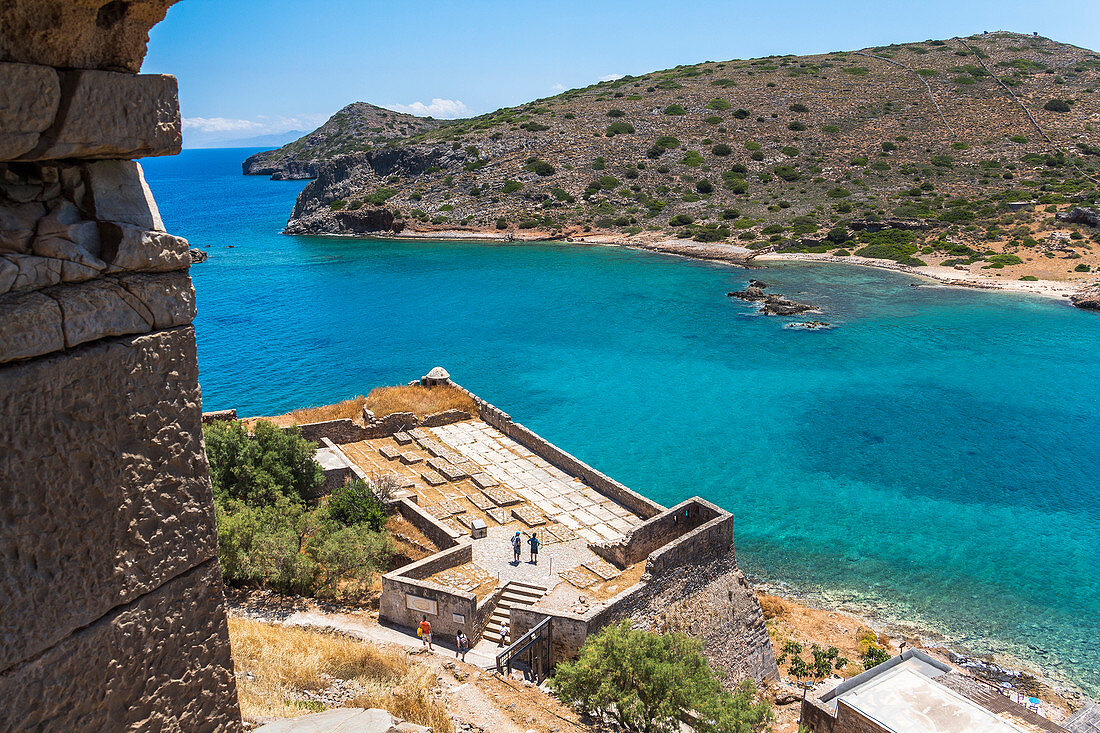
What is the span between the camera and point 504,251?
226 feet

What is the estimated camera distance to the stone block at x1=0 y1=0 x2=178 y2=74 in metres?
2.99

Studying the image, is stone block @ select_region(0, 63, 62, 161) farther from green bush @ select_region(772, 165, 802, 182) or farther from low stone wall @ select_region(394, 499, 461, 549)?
green bush @ select_region(772, 165, 802, 182)

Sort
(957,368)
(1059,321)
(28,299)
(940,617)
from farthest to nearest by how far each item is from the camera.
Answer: (1059,321) < (957,368) < (940,617) < (28,299)

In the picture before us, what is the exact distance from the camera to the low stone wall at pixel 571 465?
1845 centimetres

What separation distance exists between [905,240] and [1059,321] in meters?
18.9

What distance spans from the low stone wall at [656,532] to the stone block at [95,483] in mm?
12919

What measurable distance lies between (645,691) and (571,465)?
10165mm

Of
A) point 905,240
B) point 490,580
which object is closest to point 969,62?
point 905,240

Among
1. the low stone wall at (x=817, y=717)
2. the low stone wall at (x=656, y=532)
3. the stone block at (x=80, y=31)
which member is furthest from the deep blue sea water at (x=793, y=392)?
the stone block at (x=80, y=31)

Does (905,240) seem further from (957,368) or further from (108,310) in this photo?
(108,310)

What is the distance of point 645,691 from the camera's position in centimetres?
1109

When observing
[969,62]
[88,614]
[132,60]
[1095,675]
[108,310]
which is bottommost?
[1095,675]

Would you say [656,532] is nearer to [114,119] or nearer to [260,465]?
[260,465]

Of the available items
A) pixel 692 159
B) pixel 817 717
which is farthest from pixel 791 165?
pixel 817 717
